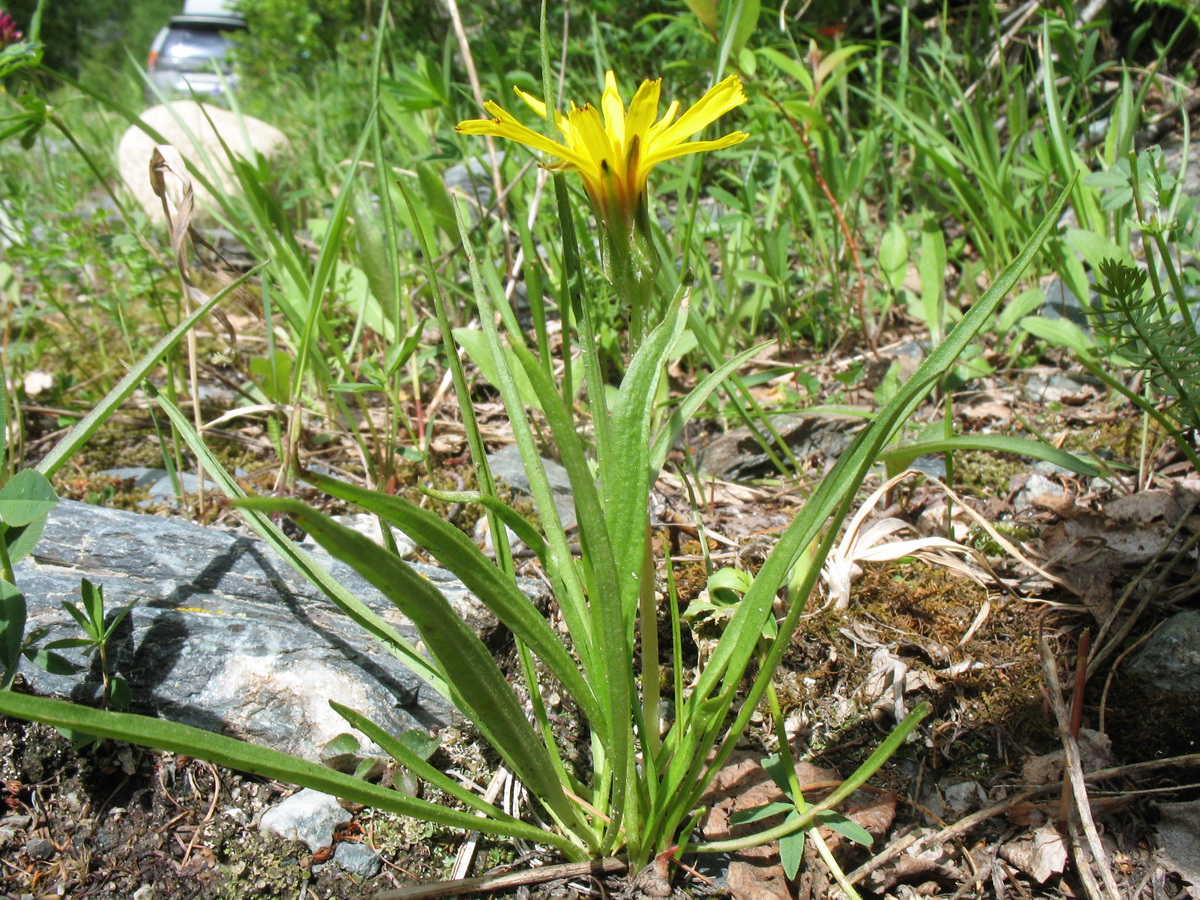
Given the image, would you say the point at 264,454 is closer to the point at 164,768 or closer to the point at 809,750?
the point at 164,768

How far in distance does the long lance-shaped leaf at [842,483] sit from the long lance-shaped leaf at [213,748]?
336 mm

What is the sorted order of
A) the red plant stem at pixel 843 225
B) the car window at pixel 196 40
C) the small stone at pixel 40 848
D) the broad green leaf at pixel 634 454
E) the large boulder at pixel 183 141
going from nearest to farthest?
the broad green leaf at pixel 634 454, the small stone at pixel 40 848, the red plant stem at pixel 843 225, the large boulder at pixel 183 141, the car window at pixel 196 40

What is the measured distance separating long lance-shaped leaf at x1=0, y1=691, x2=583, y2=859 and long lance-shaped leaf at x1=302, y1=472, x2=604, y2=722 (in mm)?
210

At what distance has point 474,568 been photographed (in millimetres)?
764

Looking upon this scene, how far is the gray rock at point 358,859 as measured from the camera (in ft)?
3.27

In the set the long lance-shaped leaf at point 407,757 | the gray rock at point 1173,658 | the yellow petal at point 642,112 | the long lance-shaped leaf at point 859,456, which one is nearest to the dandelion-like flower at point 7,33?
the yellow petal at point 642,112

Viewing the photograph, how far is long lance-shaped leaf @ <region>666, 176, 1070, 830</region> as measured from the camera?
2.69 ft

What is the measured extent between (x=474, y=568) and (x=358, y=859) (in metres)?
0.52

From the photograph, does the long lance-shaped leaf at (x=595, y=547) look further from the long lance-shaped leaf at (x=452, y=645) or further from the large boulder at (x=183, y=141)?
the large boulder at (x=183, y=141)

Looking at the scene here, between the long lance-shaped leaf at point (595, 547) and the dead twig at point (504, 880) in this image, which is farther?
the dead twig at point (504, 880)

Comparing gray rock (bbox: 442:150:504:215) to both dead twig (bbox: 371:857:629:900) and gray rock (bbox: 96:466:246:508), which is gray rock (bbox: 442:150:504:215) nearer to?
gray rock (bbox: 96:466:246:508)

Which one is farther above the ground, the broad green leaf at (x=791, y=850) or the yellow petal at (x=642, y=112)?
the yellow petal at (x=642, y=112)

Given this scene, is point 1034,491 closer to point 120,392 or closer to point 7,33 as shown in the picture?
point 120,392

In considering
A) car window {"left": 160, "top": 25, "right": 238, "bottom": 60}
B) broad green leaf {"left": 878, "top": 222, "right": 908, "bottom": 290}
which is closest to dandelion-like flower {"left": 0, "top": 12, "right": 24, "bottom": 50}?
broad green leaf {"left": 878, "top": 222, "right": 908, "bottom": 290}
